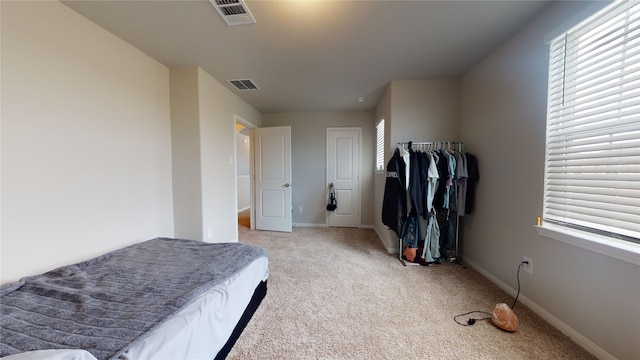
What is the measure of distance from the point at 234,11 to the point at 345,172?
3.16 m

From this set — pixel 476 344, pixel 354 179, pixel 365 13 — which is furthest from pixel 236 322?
pixel 354 179

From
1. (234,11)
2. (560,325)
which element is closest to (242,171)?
(234,11)

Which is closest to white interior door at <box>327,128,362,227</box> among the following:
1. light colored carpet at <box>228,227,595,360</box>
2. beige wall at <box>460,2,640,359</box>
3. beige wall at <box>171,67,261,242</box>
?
light colored carpet at <box>228,227,595,360</box>

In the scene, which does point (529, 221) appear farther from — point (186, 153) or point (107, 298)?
point (186, 153)

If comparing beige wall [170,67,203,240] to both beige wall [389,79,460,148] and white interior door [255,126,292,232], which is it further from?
beige wall [389,79,460,148]

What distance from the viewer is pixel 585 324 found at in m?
1.35

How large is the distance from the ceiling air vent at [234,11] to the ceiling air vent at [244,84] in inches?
44.9

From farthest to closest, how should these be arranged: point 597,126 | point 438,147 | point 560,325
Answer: point 438,147 < point 560,325 < point 597,126

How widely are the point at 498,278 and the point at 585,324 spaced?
2.45 feet

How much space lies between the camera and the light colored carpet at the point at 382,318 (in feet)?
4.37

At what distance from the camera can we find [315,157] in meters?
4.37

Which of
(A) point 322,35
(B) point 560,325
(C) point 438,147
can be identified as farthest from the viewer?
(C) point 438,147

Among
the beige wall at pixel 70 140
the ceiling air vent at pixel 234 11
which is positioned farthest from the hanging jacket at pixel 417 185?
the beige wall at pixel 70 140

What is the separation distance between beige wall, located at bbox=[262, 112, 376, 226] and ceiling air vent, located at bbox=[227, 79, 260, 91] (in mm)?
1337
